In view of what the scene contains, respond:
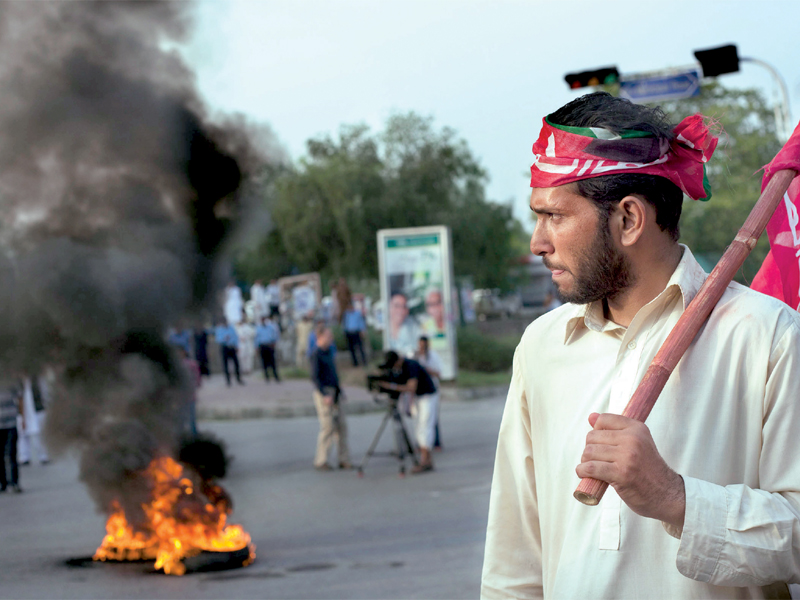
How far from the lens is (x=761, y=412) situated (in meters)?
1.37

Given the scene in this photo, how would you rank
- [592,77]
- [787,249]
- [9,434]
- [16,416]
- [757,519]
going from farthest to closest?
[592,77] → [16,416] → [9,434] → [787,249] → [757,519]

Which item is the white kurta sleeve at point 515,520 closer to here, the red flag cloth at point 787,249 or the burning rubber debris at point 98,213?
the red flag cloth at point 787,249

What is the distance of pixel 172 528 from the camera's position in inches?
247

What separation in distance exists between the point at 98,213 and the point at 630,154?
6859mm

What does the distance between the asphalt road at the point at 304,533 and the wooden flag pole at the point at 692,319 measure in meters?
4.24

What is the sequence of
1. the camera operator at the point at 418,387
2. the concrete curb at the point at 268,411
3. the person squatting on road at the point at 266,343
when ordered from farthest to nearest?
the person squatting on road at the point at 266,343 → the concrete curb at the point at 268,411 → the camera operator at the point at 418,387

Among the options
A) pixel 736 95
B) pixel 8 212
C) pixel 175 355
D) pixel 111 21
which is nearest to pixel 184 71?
pixel 111 21

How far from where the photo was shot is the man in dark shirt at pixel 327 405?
1033cm

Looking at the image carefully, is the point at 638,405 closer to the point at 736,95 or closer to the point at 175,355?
the point at 175,355

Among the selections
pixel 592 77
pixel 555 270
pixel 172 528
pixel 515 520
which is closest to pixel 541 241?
pixel 555 270

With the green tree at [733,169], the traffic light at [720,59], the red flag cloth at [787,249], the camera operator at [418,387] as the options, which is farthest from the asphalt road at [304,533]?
the green tree at [733,169]

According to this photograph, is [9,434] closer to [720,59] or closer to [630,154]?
[630,154]

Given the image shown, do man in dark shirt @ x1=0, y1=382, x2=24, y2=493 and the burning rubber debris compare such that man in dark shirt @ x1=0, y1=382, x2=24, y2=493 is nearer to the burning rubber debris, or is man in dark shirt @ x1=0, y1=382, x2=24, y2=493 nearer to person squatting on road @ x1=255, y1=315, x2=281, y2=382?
the burning rubber debris

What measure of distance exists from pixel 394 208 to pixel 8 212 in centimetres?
2402
